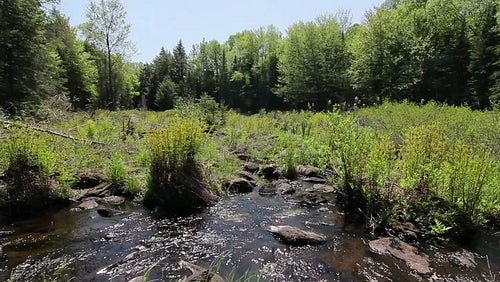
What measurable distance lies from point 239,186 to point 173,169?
2.26 metres

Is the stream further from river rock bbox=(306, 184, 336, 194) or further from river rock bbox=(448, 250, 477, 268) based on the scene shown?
river rock bbox=(306, 184, 336, 194)

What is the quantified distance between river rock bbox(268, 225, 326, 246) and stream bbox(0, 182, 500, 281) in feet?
0.38

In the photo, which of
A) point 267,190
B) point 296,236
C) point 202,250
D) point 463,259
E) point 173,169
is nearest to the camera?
point 463,259

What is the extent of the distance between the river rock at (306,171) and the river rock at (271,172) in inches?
31.0

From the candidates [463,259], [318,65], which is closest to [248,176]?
[463,259]

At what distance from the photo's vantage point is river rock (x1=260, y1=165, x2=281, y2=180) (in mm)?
10348

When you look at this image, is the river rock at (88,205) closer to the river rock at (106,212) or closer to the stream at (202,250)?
the stream at (202,250)

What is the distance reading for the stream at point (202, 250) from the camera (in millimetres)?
4512

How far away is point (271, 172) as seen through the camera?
1046 cm

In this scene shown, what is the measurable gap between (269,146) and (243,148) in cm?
121

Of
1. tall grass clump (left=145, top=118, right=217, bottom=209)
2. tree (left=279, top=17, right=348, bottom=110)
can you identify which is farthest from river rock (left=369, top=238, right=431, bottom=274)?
tree (left=279, top=17, right=348, bottom=110)

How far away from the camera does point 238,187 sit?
28.7 ft

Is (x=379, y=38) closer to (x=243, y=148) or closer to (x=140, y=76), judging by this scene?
(x=243, y=148)

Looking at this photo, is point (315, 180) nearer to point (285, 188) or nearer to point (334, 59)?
point (285, 188)
